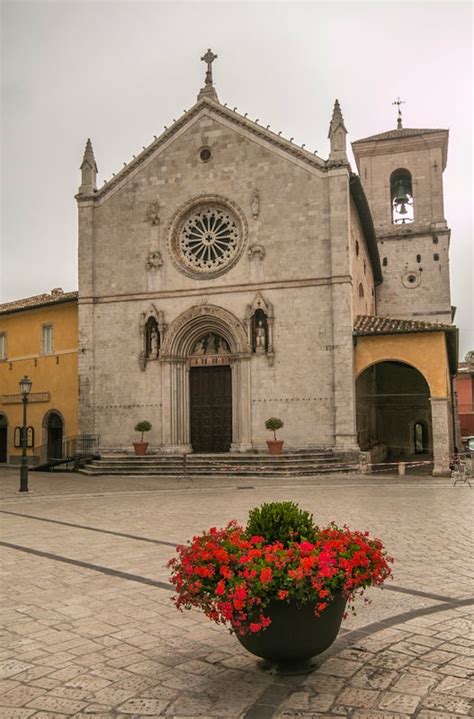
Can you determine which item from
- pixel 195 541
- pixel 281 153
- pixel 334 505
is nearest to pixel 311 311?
pixel 281 153

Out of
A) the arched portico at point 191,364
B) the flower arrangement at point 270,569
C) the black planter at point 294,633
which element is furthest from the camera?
the arched portico at point 191,364

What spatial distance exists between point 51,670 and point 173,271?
81.0 ft

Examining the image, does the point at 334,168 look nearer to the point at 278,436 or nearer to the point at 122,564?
the point at 278,436

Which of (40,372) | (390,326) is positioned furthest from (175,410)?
(390,326)

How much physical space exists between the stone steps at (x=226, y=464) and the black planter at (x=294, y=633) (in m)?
19.4

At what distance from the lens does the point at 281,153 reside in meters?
28.2

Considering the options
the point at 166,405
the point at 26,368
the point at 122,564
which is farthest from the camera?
the point at 26,368

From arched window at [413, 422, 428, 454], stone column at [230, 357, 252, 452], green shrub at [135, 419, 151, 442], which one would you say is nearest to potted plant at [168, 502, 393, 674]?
stone column at [230, 357, 252, 452]

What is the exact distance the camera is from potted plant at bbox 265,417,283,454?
85.5 feet

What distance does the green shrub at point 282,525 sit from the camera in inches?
216

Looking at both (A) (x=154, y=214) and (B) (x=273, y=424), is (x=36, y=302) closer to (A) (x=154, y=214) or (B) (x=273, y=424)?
(A) (x=154, y=214)

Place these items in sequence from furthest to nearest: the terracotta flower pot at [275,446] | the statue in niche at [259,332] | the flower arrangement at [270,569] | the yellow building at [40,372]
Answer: the yellow building at [40,372] < the statue in niche at [259,332] < the terracotta flower pot at [275,446] < the flower arrangement at [270,569]

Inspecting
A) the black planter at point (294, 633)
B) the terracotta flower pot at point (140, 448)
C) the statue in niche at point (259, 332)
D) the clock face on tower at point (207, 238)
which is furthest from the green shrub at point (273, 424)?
the black planter at point (294, 633)

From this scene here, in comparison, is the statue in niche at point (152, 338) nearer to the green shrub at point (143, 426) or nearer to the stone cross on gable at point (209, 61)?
the green shrub at point (143, 426)
